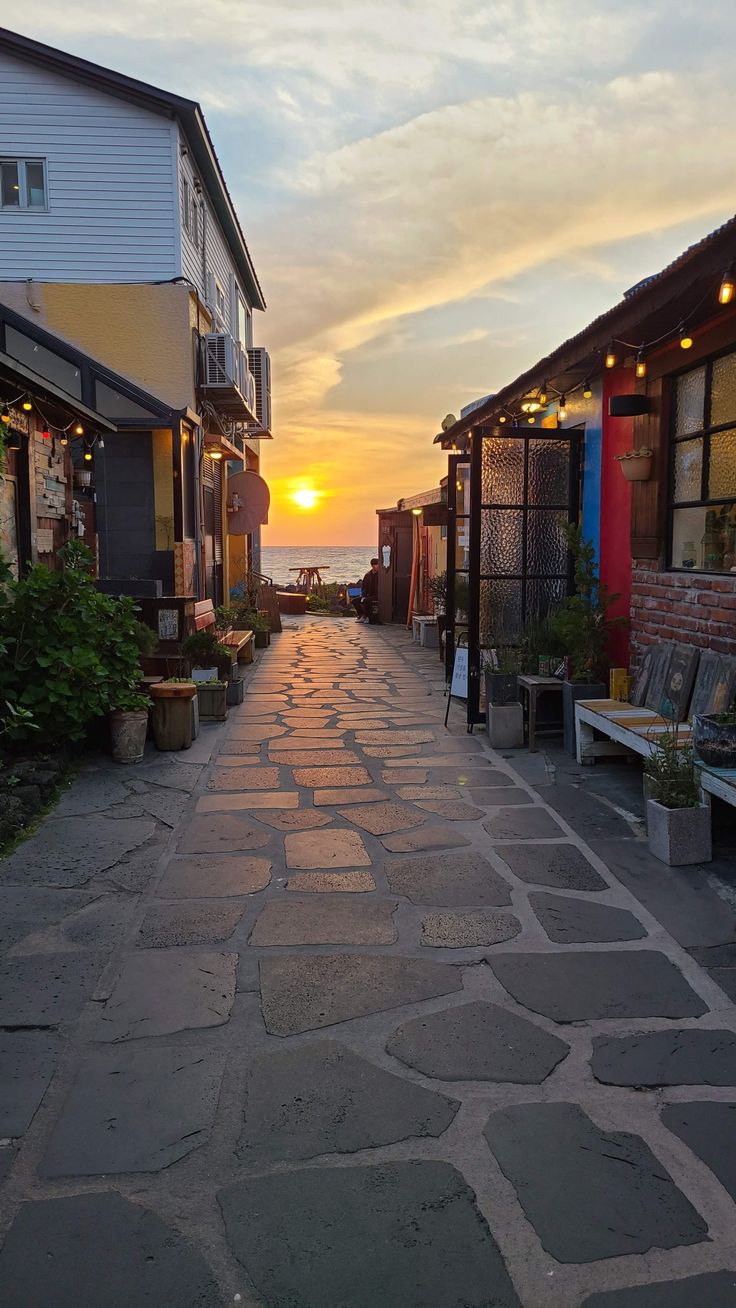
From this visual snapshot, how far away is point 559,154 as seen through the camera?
9.77m

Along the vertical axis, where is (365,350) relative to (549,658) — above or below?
above

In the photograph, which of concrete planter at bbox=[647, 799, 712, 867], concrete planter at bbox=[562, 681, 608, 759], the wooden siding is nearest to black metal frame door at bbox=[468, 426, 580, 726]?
concrete planter at bbox=[562, 681, 608, 759]

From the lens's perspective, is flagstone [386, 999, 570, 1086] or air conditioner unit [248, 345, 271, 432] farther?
air conditioner unit [248, 345, 271, 432]

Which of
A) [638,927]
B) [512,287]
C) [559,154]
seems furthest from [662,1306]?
[512,287]

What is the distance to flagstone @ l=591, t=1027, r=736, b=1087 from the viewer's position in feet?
9.18

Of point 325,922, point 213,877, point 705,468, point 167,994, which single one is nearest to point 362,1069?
point 167,994

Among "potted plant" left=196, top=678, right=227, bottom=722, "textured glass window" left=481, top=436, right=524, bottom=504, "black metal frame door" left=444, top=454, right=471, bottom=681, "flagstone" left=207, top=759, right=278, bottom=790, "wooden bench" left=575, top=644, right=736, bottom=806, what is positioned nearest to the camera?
"wooden bench" left=575, top=644, right=736, bottom=806

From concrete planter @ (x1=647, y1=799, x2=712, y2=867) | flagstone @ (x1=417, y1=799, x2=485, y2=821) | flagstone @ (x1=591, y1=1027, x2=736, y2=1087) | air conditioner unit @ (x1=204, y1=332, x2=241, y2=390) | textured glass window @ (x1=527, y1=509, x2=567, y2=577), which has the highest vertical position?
air conditioner unit @ (x1=204, y1=332, x2=241, y2=390)

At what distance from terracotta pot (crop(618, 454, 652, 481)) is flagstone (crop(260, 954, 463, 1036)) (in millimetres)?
4880

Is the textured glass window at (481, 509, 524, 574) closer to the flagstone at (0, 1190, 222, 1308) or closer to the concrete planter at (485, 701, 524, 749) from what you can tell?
the concrete planter at (485, 701, 524, 749)

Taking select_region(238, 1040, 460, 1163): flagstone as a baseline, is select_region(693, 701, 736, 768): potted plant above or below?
above

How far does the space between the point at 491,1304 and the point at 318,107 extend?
42.8ft

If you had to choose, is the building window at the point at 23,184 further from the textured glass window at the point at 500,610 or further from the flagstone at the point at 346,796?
the flagstone at the point at 346,796

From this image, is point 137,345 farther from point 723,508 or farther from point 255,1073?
point 255,1073
